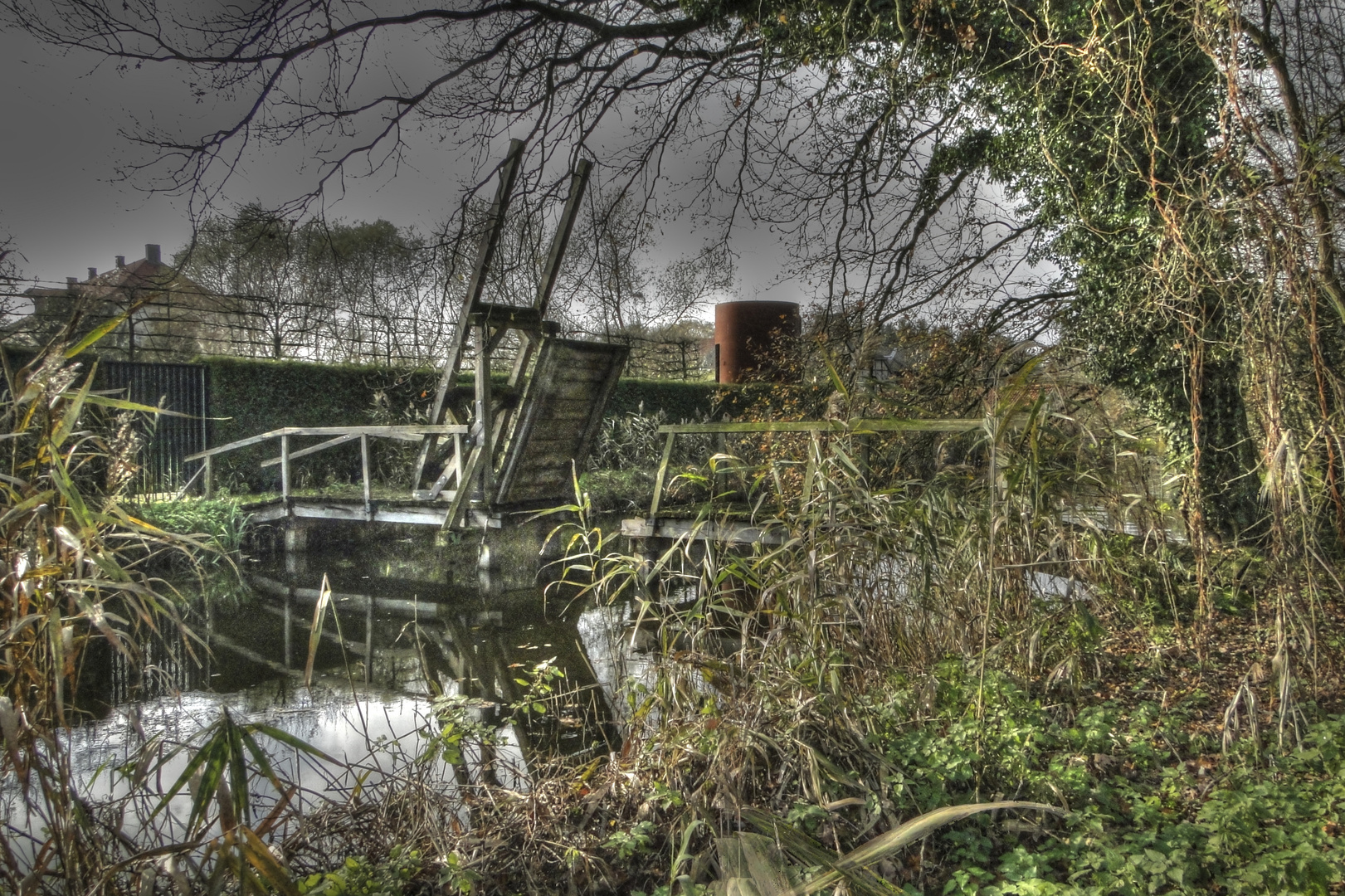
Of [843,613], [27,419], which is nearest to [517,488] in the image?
[843,613]

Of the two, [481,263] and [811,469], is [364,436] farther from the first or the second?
[811,469]

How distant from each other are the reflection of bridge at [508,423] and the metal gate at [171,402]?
340 centimetres

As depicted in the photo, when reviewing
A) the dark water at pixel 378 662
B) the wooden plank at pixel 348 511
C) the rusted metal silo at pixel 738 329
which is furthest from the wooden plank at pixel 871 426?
the rusted metal silo at pixel 738 329

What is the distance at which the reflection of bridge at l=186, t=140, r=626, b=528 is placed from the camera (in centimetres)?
829

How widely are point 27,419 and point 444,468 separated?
24.9ft

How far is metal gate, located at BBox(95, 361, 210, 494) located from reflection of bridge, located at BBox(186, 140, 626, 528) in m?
3.40

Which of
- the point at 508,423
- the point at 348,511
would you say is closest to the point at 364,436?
the point at 348,511

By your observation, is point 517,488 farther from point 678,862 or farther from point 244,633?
point 678,862

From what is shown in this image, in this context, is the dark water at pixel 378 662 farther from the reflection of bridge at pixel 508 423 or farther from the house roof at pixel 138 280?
the house roof at pixel 138 280

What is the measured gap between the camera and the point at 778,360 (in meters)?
8.46

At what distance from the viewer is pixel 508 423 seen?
9.09 metres

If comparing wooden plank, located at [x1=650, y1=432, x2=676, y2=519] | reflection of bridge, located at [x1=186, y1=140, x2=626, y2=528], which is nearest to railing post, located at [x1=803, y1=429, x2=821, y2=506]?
wooden plank, located at [x1=650, y1=432, x2=676, y2=519]

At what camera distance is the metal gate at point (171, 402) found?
461 inches

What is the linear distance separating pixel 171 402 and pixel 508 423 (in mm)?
5847
